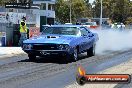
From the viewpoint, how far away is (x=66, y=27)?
15219mm

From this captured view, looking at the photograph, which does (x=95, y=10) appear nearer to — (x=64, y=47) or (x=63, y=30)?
(x=63, y=30)

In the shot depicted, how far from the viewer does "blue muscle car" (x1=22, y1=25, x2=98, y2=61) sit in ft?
44.9

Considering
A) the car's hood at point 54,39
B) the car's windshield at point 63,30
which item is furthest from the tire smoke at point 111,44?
the car's hood at point 54,39

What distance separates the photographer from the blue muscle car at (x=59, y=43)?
44.9ft

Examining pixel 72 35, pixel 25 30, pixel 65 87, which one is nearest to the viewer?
pixel 65 87

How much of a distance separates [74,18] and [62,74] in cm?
9106

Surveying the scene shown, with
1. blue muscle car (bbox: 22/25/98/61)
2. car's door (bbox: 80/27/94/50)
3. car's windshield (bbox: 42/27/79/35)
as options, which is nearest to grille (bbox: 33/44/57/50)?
blue muscle car (bbox: 22/25/98/61)

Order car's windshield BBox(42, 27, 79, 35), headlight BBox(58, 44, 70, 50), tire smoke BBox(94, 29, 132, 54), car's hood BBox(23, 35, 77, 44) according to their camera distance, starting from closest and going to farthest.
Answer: headlight BBox(58, 44, 70, 50) < car's hood BBox(23, 35, 77, 44) < car's windshield BBox(42, 27, 79, 35) < tire smoke BBox(94, 29, 132, 54)

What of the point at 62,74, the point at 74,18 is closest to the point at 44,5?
the point at 74,18

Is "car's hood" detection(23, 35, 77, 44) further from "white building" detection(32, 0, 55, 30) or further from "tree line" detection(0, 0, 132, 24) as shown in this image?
"tree line" detection(0, 0, 132, 24)

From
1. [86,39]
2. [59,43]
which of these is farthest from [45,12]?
[59,43]

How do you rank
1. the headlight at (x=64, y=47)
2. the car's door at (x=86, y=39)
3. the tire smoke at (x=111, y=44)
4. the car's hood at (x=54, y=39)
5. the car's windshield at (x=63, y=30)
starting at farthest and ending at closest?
the tire smoke at (x=111, y=44), the car's door at (x=86, y=39), the car's windshield at (x=63, y=30), the car's hood at (x=54, y=39), the headlight at (x=64, y=47)

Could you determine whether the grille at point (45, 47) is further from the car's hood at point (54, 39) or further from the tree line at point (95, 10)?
the tree line at point (95, 10)

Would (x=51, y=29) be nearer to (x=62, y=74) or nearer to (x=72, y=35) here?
(x=72, y=35)
